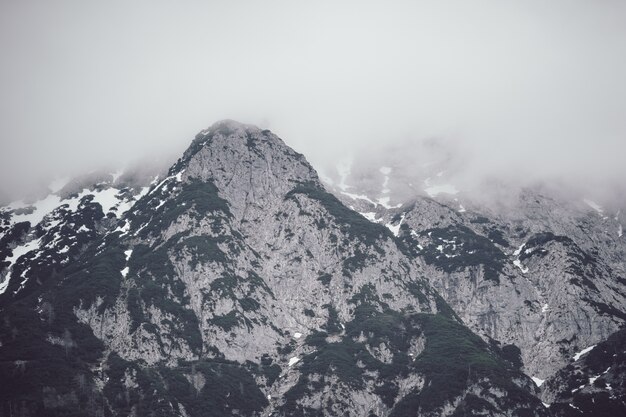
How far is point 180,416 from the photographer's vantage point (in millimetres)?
192625

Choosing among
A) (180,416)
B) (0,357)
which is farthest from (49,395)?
(180,416)

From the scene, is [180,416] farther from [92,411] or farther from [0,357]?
[0,357]

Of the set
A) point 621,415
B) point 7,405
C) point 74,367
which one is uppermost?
point 74,367

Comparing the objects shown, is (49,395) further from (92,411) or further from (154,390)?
(154,390)

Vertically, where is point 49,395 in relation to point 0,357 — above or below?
below

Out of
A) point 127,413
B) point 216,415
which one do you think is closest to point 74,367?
point 127,413

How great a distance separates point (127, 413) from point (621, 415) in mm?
138109

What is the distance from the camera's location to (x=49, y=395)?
185 metres

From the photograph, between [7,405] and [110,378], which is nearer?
[7,405]

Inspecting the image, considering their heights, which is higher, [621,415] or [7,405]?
[7,405]

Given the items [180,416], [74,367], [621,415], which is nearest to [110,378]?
[74,367]

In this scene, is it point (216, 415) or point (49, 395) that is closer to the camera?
point (49, 395)

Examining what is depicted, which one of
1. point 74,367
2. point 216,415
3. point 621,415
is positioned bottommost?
point 621,415

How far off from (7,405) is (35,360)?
19746 millimetres
